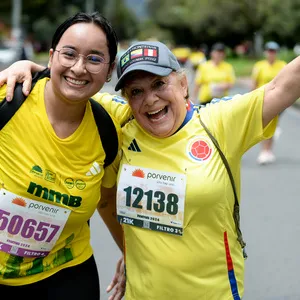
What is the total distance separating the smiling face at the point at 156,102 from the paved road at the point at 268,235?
7.49 ft

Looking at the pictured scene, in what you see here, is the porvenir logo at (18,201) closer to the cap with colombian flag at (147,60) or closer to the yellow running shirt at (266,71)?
the cap with colombian flag at (147,60)

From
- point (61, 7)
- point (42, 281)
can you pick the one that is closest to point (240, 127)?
point (42, 281)

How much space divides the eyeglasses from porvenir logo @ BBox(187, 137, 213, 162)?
55cm

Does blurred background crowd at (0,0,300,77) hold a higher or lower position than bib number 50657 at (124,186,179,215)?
→ higher

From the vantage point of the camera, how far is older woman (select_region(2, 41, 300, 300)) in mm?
2557

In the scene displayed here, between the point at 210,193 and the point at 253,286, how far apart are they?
250 centimetres

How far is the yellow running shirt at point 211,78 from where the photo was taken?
35.5ft

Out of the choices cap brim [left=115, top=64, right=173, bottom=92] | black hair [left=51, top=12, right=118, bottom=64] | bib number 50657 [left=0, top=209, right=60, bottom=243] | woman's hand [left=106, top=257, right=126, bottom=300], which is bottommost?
woman's hand [left=106, top=257, right=126, bottom=300]

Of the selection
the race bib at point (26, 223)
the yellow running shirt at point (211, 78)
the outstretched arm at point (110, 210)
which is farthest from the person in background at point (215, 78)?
the race bib at point (26, 223)

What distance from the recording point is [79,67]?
2600 millimetres

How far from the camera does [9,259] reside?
2672 millimetres

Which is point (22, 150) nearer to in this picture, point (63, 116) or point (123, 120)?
point (63, 116)

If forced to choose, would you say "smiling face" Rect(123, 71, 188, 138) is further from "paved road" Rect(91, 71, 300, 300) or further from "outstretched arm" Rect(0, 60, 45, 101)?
"paved road" Rect(91, 71, 300, 300)

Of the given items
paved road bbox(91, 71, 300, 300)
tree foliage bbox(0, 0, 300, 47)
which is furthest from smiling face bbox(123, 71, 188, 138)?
tree foliage bbox(0, 0, 300, 47)
